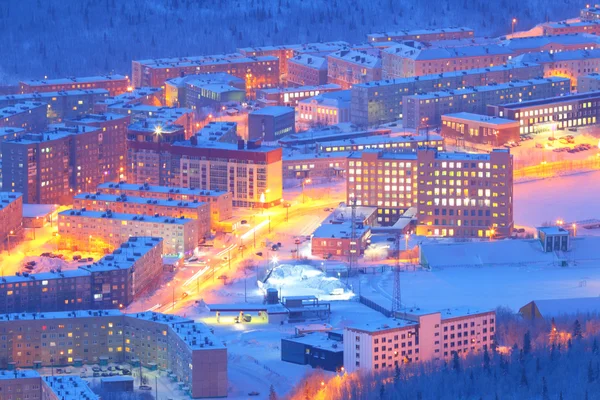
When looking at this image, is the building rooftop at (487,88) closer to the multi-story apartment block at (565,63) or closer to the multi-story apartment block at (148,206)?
the multi-story apartment block at (565,63)

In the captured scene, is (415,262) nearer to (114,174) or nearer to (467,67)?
(114,174)

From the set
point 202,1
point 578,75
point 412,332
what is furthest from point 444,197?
point 202,1

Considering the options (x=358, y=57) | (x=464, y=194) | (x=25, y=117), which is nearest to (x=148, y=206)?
(x=464, y=194)

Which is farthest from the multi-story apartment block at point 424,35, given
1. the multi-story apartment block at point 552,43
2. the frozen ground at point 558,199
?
the frozen ground at point 558,199

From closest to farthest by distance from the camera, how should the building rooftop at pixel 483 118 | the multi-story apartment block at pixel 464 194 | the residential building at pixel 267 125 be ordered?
the multi-story apartment block at pixel 464 194 < the building rooftop at pixel 483 118 < the residential building at pixel 267 125

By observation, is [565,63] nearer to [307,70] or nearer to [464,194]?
[307,70]

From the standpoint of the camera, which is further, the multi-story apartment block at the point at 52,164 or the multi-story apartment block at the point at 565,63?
the multi-story apartment block at the point at 565,63
